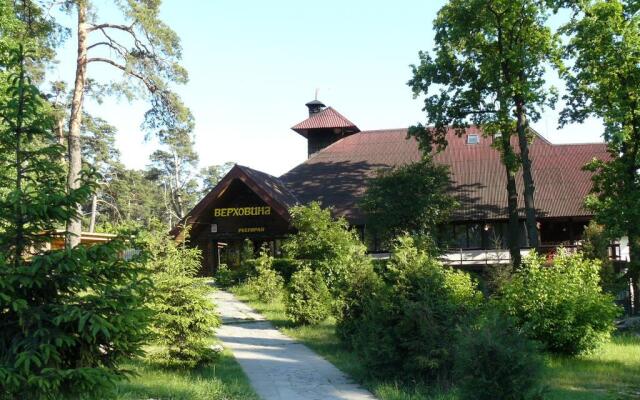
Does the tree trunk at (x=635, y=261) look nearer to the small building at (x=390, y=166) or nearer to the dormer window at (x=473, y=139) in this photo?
the small building at (x=390, y=166)

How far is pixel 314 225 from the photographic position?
19.3m

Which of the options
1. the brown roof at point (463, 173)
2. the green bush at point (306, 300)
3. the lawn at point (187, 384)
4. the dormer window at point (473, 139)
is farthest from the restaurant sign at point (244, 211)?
the lawn at point (187, 384)

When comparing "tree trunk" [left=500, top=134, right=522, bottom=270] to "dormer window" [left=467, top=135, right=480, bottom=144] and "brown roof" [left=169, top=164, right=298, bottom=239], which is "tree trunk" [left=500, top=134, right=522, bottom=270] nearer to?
"brown roof" [left=169, top=164, right=298, bottom=239]

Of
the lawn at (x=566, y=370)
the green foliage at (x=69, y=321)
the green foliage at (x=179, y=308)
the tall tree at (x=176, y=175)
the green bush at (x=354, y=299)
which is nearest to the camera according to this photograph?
the green foliage at (x=69, y=321)

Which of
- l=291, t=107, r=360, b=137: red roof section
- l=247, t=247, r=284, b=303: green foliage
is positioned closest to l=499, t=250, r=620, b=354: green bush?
l=247, t=247, r=284, b=303: green foliage

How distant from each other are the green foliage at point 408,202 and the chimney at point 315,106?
17.4m

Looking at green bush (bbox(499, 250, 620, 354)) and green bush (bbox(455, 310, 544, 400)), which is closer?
green bush (bbox(455, 310, 544, 400))

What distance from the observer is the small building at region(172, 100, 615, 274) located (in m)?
30.1

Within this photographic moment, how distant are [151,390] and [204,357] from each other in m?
1.80

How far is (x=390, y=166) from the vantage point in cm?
3366

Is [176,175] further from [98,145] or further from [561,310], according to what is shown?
[561,310]

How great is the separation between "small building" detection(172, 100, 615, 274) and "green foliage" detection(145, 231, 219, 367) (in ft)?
59.9

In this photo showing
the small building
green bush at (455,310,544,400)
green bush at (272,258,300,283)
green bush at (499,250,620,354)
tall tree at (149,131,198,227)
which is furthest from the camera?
tall tree at (149,131,198,227)

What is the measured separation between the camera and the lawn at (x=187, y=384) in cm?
861
